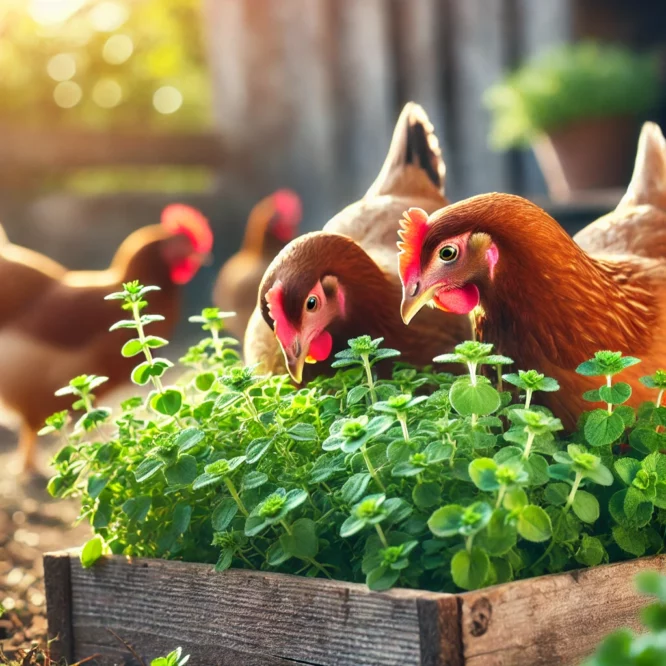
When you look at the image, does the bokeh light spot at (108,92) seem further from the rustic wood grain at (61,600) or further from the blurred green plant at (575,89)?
the rustic wood grain at (61,600)

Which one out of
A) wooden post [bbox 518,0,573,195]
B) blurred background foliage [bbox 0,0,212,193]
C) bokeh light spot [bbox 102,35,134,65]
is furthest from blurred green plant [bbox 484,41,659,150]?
bokeh light spot [bbox 102,35,134,65]

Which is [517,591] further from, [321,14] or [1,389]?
[321,14]

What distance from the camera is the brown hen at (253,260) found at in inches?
167

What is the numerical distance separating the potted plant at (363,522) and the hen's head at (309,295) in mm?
72

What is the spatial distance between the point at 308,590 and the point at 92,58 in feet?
36.0

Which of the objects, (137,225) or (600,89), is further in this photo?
(137,225)

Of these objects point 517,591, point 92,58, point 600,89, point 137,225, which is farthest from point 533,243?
point 92,58

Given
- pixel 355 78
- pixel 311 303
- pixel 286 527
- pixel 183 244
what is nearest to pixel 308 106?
pixel 355 78

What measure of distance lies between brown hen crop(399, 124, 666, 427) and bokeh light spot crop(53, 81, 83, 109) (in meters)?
10.3

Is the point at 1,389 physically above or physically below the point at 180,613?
below

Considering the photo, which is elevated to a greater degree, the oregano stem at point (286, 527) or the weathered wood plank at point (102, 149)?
the oregano stem at point (286, 527)

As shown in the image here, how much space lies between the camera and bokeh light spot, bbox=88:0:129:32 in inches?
445

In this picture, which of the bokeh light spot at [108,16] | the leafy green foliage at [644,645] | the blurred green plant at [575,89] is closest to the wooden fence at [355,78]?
the blurred green plant at [575,89]

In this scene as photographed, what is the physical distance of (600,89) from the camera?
15.1 ft
